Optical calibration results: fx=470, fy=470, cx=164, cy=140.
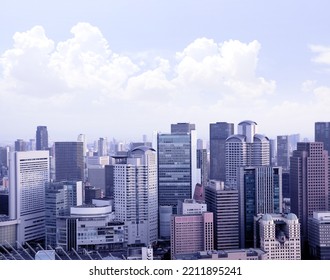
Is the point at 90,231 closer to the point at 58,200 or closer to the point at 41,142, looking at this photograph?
the point at 58,200

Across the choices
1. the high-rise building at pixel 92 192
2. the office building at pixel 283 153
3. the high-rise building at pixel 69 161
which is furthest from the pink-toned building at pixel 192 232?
the high-rise building at pixel 69 161

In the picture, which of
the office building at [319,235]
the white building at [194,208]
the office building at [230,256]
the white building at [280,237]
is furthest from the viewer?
the white building at [194,208]

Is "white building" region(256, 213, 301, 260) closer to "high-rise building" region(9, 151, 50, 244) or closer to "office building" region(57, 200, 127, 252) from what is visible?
"office building" region(57, 200, 127, 252)

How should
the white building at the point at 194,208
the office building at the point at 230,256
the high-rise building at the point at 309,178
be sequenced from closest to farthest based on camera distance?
1. the office building at the point at 230,256
2. the white building at the point at 194,208
3. the high-rise building at the point at 309,178

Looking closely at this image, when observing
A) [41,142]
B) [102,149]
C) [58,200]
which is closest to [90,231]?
[58,200]

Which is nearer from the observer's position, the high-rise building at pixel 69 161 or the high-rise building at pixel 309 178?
the high-rise building at pixel 309 178

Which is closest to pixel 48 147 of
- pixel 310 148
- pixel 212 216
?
pixel 212 216

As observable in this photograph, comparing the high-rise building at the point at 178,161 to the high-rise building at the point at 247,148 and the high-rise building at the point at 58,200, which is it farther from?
the high-rise building at the point at 58,200
